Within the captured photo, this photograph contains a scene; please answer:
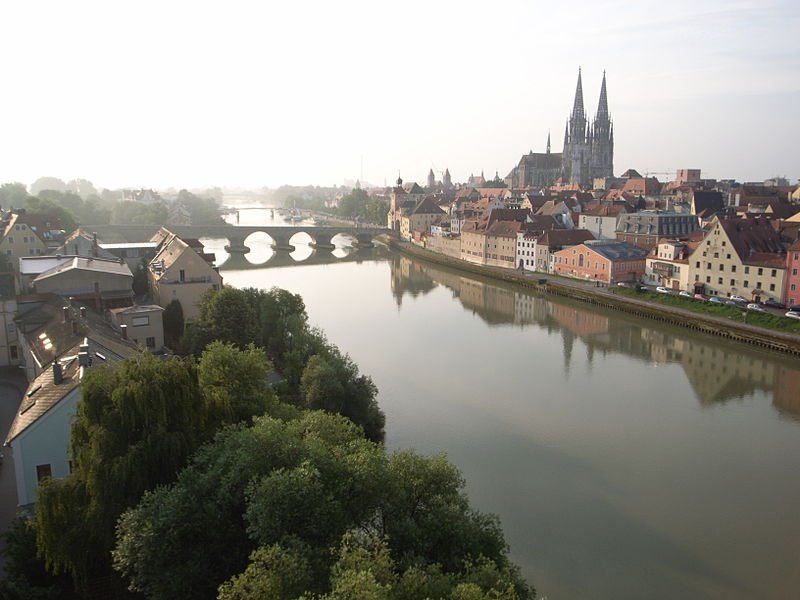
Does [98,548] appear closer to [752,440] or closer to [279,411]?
[279,411]

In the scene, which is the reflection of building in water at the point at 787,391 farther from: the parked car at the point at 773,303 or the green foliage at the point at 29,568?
the green foliage at the point at 29,568

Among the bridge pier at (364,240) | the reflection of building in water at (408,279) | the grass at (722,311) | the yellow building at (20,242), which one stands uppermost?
the yellow building at (20,242)

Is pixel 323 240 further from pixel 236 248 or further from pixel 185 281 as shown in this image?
pixel 185 281

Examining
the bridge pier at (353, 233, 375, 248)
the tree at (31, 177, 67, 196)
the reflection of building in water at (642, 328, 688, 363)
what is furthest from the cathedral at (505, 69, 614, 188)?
the tree at (31, 177, 67, 196)

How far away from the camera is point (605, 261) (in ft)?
78.0

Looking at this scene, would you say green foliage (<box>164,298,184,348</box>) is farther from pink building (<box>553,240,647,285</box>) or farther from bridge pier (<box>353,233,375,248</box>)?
bridge pier (<box>353,233,375,248</box>)

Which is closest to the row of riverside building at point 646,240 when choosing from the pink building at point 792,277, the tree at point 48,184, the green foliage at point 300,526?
the pink building at point 792,277

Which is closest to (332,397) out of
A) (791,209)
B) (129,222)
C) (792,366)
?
(792,366)

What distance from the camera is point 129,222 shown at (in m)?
47.0

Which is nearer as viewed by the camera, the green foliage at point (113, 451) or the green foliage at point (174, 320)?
the green foliage at point (113, 451)

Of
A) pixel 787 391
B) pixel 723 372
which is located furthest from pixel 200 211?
pixel 787 391

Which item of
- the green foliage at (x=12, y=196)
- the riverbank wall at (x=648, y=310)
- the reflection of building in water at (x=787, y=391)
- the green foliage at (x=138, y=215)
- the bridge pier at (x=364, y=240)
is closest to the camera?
the reflection of building in water at (x=787, y=391)

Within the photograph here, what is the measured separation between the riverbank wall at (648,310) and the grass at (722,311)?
32cm

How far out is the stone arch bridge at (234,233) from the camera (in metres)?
38.0
